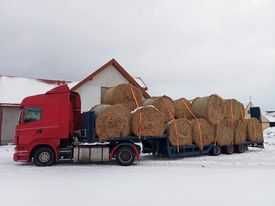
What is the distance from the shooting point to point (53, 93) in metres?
14.7

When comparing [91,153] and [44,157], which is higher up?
[91,153]

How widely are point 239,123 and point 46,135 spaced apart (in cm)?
951

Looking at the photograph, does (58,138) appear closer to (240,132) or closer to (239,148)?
(240,132)

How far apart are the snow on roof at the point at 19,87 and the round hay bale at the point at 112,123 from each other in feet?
47.3

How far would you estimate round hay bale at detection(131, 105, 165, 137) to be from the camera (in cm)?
1507

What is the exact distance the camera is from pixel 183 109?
1809 centimetres

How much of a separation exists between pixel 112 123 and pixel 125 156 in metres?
1.29

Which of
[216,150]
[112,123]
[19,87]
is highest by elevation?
[19,87]

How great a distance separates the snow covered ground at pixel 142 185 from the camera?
768 cm

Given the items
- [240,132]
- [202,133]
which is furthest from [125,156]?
[240,132]

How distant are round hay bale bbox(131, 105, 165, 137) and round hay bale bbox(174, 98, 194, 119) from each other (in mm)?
2439

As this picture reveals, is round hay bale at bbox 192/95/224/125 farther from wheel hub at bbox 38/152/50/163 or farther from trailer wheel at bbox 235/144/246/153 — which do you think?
wheel hub at bbox 38/152/50/163

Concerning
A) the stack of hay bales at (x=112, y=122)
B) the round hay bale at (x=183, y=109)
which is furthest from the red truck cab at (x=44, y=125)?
the round hay bale at (x=183, y=109)

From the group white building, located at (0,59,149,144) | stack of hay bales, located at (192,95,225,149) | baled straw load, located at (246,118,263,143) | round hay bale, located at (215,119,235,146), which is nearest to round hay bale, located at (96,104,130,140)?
stack of hay bales, located at (192,95,225,149)
